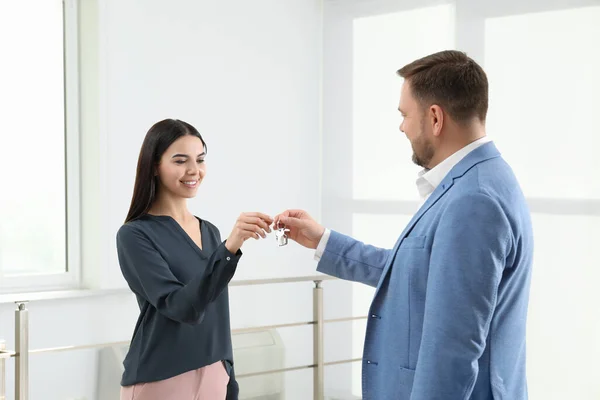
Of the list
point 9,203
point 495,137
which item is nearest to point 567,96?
point 495,137

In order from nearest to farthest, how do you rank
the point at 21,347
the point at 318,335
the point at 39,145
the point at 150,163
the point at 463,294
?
the point at 463,294 → the point at 150,163 → the point at 21,347 → the point at 318,335 → the point at 39,145

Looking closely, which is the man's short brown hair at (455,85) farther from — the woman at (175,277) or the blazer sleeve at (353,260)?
the woman at (175,277)

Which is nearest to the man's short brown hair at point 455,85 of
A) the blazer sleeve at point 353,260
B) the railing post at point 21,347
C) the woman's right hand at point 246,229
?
the blazer sleeve at point 353,260

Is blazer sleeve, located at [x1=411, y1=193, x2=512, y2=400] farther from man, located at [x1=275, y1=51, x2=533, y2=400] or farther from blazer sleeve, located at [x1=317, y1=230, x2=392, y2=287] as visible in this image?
blazer sleeve, located at [x1=317, y1=230, x2=392, y2=287]

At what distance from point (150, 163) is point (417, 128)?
2.86 ft

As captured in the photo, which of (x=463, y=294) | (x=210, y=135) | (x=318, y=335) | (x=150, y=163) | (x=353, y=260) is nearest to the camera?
(x=463, y=294)

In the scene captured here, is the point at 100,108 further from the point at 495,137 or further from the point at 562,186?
the point at 562,186

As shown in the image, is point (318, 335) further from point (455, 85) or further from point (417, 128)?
point (455, 85)

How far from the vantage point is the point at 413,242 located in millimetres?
1580

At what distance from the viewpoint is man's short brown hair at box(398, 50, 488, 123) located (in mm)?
1572

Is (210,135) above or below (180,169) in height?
above

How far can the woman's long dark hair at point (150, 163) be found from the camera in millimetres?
2170

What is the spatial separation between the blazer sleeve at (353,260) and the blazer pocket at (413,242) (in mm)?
343

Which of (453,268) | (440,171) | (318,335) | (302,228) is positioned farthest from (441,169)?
(318,335)
